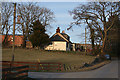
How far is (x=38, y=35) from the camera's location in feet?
150

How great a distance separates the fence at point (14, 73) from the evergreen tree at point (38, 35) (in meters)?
34.1

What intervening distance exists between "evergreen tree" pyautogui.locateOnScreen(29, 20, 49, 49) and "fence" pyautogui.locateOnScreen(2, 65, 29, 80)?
34.1 metres

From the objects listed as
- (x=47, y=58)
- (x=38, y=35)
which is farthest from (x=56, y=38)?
(x=47, y=58)

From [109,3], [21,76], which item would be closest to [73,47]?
[109,3]

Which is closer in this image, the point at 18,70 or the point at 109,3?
the point at 18,70

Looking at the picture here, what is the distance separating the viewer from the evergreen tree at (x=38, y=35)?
45.5 m

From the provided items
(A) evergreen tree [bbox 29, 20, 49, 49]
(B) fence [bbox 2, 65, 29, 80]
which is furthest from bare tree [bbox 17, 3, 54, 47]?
(B) fence [bbox 2, 65, 29, 80]

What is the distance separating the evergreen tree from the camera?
149 ft

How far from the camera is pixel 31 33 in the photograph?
4831cm

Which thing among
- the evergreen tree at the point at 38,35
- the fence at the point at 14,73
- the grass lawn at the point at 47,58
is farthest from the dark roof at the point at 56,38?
the fence at the point at 14,73

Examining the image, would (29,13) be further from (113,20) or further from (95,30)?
(113,20)

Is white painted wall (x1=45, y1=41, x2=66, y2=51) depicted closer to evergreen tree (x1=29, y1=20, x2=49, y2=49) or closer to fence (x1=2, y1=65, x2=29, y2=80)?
evergreen tree (x1=29, y1=20, x2=49, y2=49)

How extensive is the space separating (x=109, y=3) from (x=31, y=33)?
23.9m

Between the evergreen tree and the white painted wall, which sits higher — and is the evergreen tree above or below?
above
